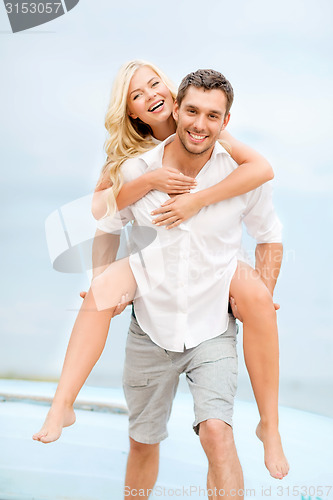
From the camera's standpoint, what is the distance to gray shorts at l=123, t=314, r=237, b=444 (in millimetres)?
2238

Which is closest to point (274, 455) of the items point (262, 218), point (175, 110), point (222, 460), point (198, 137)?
point (222, 460)

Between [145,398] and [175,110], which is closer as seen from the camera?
[175,110]

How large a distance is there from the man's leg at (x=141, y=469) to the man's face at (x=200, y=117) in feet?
3.96

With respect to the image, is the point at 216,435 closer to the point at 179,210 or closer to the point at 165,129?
the point at 179,210

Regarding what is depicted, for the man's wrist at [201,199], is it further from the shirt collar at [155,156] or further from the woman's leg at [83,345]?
the woman's leg at [83,345]

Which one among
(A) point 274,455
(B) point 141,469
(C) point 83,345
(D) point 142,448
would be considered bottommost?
(B) point 141,469

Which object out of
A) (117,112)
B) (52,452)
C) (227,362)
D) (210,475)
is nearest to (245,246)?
(227,362)

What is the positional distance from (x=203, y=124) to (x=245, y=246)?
0.54m

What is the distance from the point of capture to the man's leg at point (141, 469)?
2797 millimetres

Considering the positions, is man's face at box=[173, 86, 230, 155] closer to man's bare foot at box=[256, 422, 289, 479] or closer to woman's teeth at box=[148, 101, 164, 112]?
woman's teeth at box=[148, 101, 164, 112]

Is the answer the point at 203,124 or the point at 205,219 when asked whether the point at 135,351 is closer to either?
the point at 205,219

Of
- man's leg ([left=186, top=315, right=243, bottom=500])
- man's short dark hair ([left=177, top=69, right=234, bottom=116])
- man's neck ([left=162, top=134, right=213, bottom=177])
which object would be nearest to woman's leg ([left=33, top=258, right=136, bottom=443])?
man's leg ([left=186, top=315, right=243, bottom=500])

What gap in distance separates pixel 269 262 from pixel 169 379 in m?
0.55

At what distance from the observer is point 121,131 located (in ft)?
8.55
